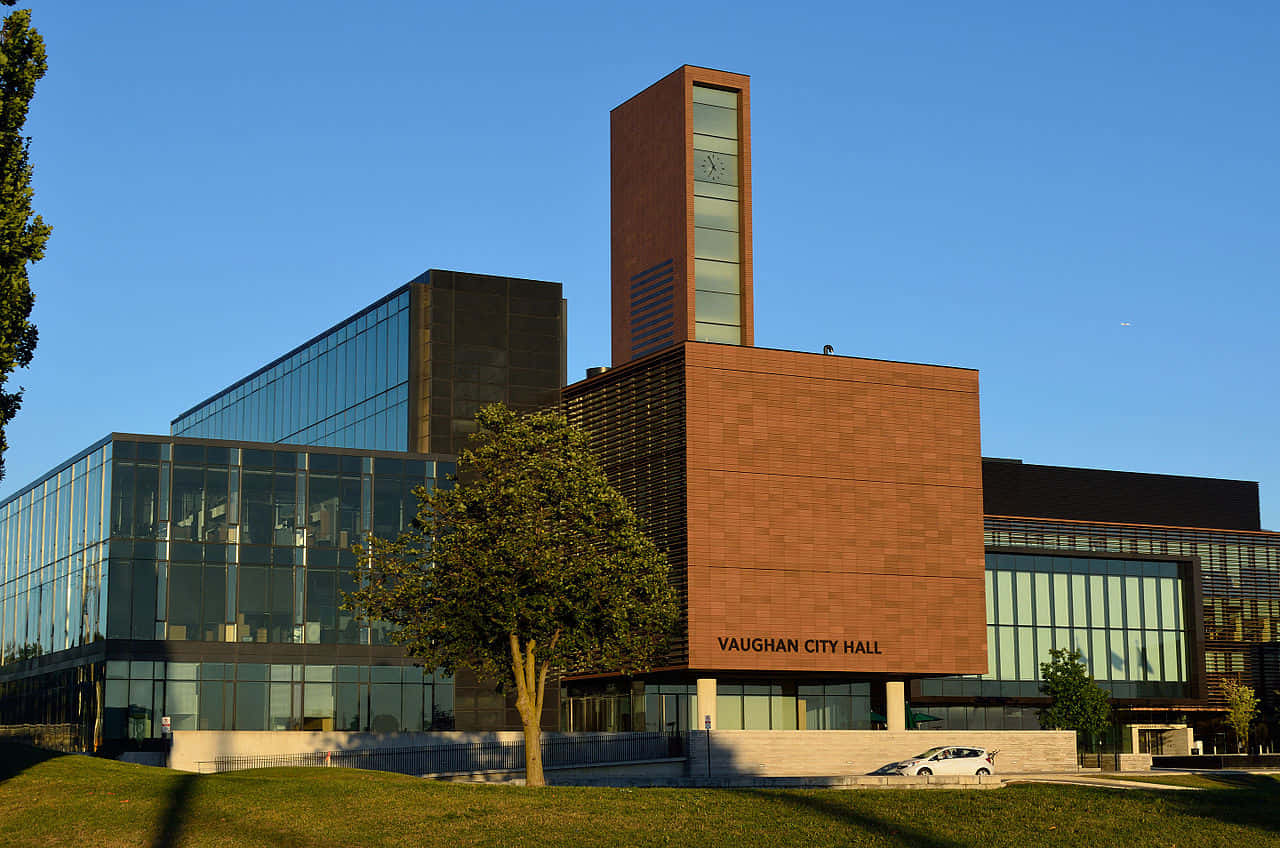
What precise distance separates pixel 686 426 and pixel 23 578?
3311cm

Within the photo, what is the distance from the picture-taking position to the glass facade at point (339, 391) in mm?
81125

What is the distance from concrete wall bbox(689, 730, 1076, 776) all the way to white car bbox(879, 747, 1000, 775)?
5.04 metres

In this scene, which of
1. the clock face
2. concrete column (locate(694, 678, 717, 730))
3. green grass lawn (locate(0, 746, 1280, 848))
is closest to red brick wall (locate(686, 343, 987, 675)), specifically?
concrete column (locate(694, 678, 717, 730))

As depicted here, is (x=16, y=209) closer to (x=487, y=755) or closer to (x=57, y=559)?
(x=487, y=755)

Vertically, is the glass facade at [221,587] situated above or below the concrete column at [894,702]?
above

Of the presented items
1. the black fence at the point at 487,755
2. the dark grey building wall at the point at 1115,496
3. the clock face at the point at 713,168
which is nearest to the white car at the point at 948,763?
the black fence at the point at 487,755

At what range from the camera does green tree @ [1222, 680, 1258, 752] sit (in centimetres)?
9556

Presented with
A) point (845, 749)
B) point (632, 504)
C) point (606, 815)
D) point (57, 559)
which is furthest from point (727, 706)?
point (606, 815)

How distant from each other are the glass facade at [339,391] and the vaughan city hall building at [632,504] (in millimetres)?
274

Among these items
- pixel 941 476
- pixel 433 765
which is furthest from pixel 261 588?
pixel 941 476

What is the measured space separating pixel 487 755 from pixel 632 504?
1311 cm

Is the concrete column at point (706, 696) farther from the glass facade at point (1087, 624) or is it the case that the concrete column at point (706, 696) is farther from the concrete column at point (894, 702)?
the glass facade at point (1087, 624)

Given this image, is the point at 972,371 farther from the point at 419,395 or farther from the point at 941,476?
the point at 419,395

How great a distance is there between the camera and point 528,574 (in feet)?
156
